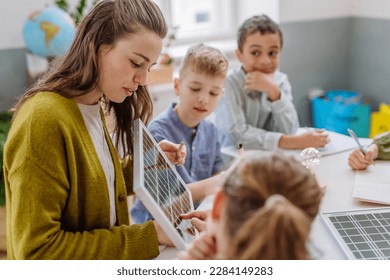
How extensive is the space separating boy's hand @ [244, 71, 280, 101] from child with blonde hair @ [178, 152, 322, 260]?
3.59ft

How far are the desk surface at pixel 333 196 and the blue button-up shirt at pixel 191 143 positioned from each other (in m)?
0.35

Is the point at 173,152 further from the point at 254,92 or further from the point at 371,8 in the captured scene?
the point at 371,8

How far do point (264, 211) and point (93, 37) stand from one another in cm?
54

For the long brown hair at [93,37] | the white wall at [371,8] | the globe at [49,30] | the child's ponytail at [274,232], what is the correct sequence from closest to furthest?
the child's ponytail at [274,232] < the long brown hair at [93,37] < the globe at [49,30] < the white wall at [371,8]

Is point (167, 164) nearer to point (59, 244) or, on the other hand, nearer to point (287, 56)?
point (59, 244)

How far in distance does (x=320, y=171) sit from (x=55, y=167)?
0.76 metres

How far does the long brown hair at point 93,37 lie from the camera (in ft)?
3.03

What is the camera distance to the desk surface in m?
0.91

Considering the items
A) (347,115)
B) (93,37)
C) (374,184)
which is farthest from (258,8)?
(93,37)

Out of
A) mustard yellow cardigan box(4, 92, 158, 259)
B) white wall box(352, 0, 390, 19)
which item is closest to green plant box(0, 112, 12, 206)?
mustard yellow cardigan box(4, 92, 158, 259)

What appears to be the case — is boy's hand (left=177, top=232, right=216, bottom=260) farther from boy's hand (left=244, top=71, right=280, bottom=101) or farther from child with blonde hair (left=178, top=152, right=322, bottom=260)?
boy's hand (left=244, top=71, right=280, bottom=101)

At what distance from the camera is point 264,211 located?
21.8 inches

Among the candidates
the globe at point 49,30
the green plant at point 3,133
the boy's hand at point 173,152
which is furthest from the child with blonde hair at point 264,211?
the globe at point 49,30

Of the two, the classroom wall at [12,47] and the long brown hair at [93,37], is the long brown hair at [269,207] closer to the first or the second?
the long brown hair at [93,37]
